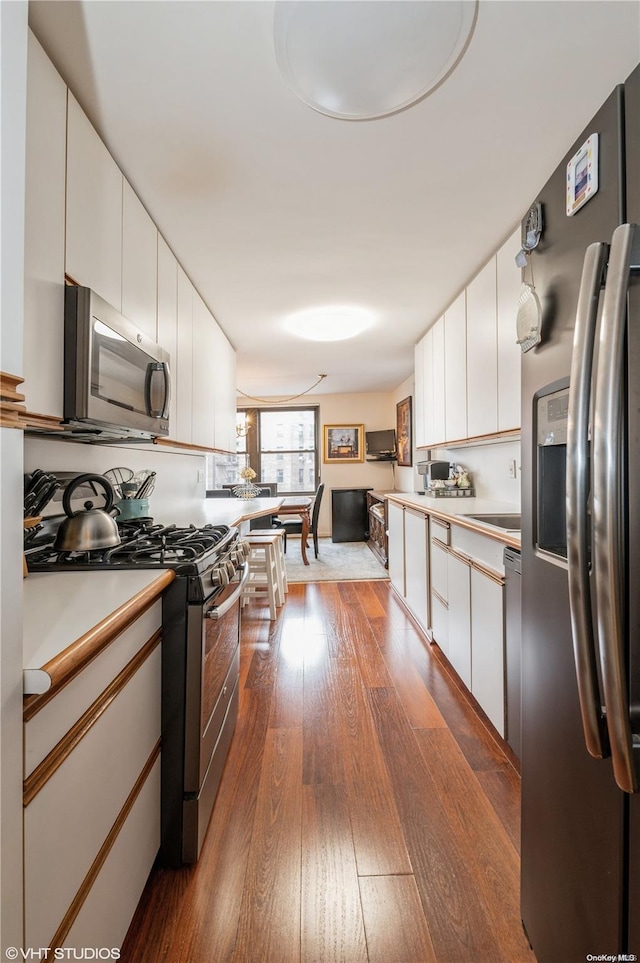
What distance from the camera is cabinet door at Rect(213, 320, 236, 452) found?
12.3 ft

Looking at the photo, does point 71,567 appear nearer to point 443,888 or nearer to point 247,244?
point 443,888

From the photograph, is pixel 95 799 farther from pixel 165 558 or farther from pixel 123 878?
pixel 165 558

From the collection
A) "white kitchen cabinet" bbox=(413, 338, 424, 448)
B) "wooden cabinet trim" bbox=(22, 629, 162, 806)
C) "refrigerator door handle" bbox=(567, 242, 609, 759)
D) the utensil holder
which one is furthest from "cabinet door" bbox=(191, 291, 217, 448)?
"refrigerator door handle" bbox=(567, 242, 609, 759)

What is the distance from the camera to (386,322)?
3.80 metres

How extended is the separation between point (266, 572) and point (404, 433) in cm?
364

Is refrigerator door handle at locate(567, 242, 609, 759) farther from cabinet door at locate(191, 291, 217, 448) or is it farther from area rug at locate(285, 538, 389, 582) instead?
area rug at locate(285, 538, 389, 582)

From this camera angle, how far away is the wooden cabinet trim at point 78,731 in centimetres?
70

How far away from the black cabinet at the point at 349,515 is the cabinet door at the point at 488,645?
5129 millimetres

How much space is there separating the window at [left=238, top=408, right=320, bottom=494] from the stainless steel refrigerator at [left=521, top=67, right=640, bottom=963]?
6.95 metres

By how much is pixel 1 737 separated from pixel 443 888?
4.08ft

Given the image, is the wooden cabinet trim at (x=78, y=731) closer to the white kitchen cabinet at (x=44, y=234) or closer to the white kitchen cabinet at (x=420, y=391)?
the white kitchen cabinet at (x=44, y=234)

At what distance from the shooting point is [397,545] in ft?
13.3

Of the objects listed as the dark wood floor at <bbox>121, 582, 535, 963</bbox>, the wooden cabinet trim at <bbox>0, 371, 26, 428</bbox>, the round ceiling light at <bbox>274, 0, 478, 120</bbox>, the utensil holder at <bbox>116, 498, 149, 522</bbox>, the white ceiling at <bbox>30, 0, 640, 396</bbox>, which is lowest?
the dark wood floor at <bbox>121, 582, 535, 963</bbox>

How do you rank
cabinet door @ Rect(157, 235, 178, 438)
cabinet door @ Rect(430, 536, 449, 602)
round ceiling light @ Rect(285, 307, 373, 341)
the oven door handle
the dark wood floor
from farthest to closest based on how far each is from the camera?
1. round ceiling light @ Rect(285, 307, 373, 341)
2. cabinet door @ Rect(430, 536, 449, 602)
3. cabinet door @ Rect(157, 235, 178, 438)
4. the oven door handle
5. the dark wood floor
